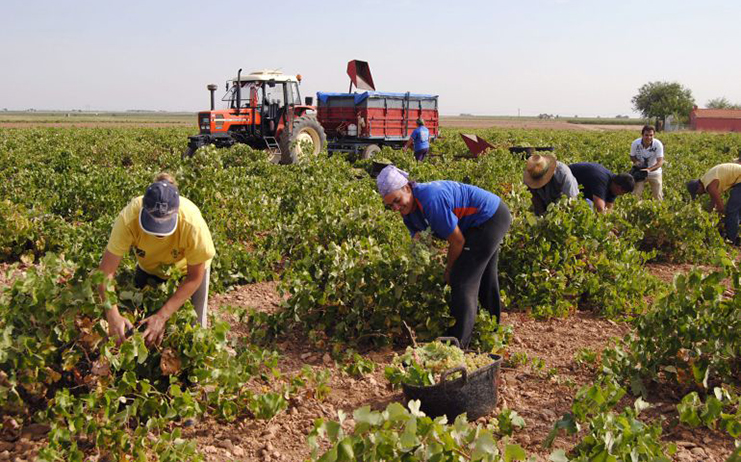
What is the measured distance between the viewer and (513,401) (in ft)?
13.5

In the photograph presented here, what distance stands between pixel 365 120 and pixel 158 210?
14228mm

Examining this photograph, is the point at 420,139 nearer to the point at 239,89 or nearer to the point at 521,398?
the point at 239,89

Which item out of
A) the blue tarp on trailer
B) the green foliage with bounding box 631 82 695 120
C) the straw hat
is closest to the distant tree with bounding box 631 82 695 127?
the green foliage with bounding box 631 82 695 120

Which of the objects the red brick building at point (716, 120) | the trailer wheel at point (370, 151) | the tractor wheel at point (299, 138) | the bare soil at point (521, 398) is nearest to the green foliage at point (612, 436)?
the bare soil at point (521, 398)

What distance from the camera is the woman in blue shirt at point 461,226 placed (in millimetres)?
4238

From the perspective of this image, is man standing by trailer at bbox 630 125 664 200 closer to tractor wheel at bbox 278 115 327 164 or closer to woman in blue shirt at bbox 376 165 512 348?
woman in blue shirt at bbox 376 165 512 348

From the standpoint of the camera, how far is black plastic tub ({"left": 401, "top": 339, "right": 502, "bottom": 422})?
3578mm

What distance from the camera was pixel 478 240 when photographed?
4.45 metres

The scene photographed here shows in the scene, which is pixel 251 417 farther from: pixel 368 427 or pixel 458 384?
pixel 368 427

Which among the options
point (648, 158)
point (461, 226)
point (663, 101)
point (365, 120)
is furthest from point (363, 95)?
point (663, 101)

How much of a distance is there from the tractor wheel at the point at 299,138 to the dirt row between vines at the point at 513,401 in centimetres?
925

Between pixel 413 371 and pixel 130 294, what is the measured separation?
5.48 ft

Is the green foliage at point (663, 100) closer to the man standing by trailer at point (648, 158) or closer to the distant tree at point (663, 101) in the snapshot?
the distant tree at point (663, 101)

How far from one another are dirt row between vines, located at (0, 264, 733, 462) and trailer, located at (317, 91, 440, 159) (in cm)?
1182
